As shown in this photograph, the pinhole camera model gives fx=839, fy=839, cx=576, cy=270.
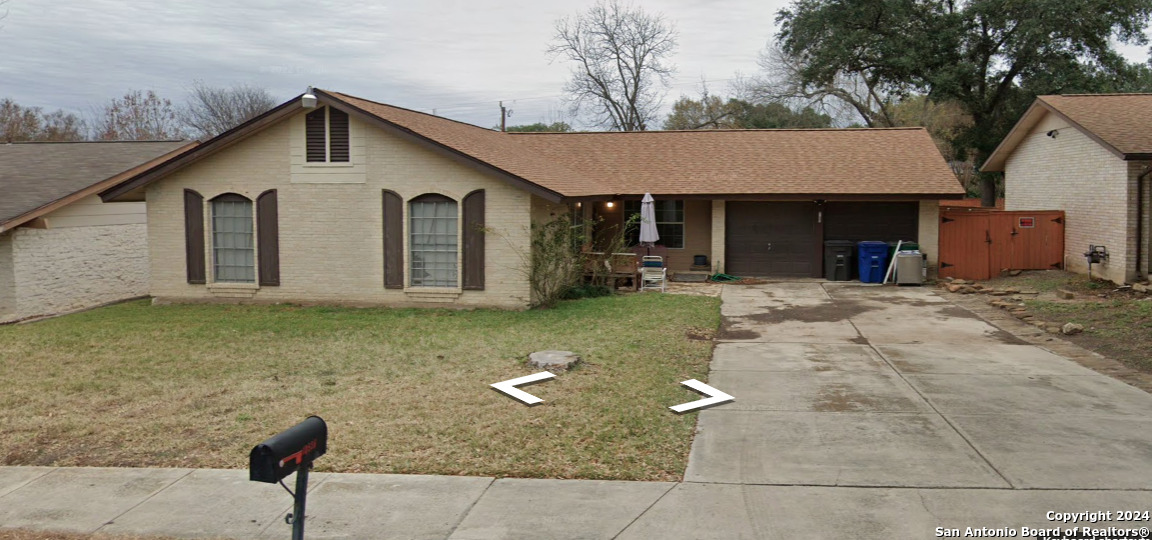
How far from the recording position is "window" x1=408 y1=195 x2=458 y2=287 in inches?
659

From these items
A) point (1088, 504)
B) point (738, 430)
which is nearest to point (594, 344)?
point (738, 430)

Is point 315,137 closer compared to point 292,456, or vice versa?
point 292,456

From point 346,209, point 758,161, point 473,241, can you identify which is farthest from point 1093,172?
point 346,209

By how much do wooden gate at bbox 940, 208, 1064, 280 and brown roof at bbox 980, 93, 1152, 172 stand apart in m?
2.49

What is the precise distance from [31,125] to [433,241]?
1625 inches

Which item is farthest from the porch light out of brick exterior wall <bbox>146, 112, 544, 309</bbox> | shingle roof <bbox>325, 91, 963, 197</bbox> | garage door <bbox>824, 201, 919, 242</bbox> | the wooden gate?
the wooden gate

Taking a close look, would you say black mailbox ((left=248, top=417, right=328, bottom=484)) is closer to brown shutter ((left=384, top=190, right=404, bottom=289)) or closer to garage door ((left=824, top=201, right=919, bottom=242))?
brown shutter ((left=384, top=190, right=404, bottom=289))

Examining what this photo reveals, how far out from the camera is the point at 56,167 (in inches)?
810

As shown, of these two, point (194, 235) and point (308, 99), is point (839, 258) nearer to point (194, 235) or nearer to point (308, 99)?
point (308, 99)

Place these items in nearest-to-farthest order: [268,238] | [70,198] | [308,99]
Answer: [308,99] → [268,238] → [70,198]

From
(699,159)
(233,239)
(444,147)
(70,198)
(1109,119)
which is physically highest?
(1109,119)

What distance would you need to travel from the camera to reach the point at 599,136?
2641 centimetres

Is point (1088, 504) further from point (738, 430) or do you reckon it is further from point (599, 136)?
point (599, 136)

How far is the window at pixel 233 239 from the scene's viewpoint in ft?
57.5
